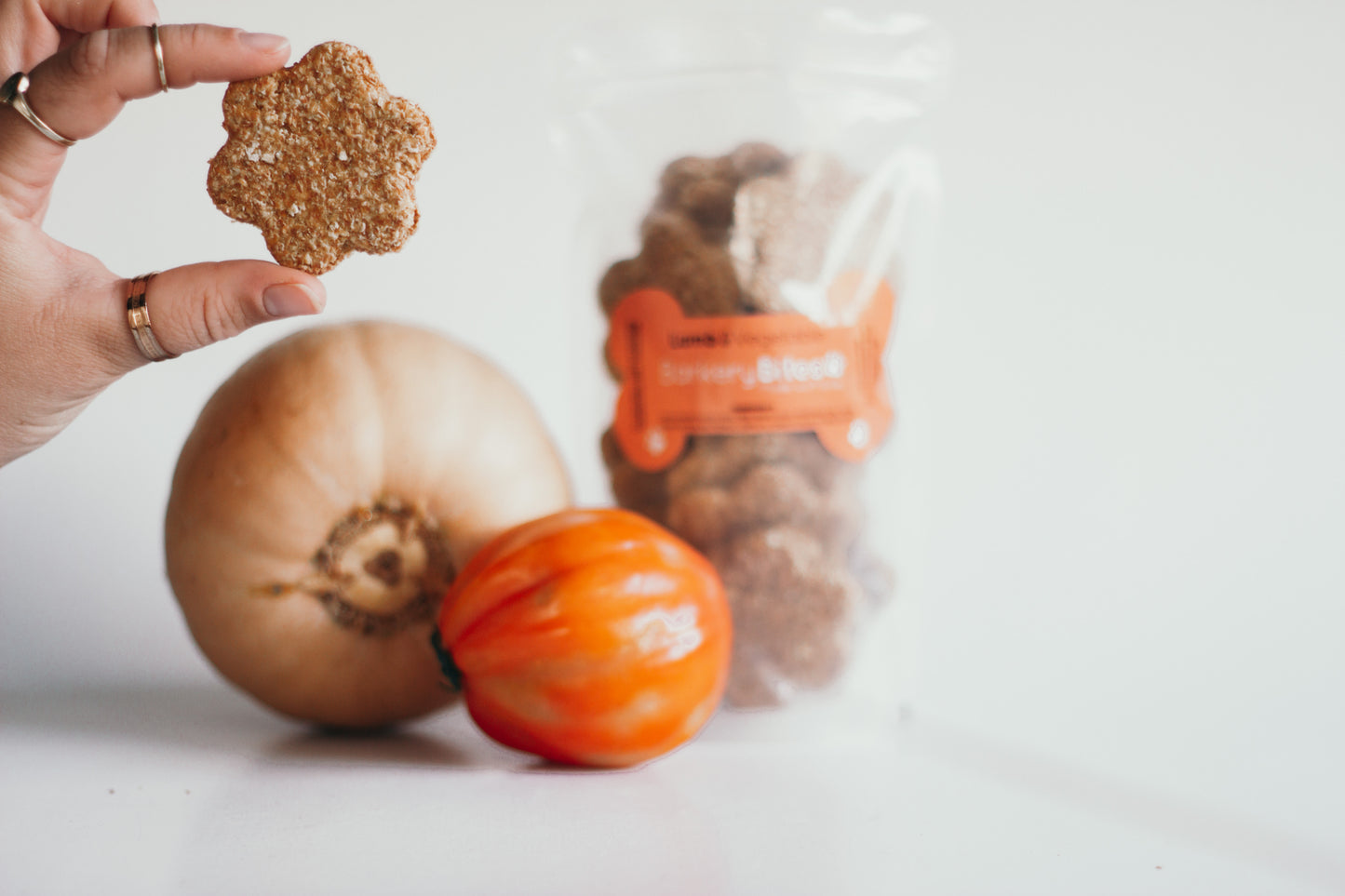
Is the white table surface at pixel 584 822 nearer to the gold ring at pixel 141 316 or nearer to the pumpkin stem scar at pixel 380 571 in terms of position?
the pumpkin stem scar at pixel 380 571

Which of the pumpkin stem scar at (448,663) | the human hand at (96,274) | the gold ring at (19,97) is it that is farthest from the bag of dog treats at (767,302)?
the gold ring at (19,97)

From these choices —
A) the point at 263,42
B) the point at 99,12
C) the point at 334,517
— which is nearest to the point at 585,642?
the point at 334,517

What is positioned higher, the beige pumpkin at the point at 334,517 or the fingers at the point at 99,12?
the fingers at the point at 99,12

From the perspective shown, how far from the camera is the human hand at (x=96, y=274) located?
2.40 ft

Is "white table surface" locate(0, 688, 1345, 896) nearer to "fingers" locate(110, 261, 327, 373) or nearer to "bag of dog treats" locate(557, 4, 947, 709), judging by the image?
"bag of dog treats" locate(557, 4, 947, 709)

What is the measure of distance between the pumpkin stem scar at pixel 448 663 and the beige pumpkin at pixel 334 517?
7 centimetres

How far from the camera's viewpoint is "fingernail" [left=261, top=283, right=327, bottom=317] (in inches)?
28.8

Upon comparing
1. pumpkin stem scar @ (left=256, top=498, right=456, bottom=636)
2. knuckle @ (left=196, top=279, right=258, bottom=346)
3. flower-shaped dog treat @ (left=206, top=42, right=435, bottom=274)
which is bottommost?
pumpkin stem scar @ (left=256, top=498, right=456, bottom=636)

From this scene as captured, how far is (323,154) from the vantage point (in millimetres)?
751

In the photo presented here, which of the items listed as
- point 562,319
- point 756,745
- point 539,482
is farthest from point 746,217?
point 562,319

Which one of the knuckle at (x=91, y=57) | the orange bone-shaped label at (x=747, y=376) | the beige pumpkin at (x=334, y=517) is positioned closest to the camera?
the knuckle at (x=91, y=57)

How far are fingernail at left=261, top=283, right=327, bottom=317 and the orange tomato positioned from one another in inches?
8.8

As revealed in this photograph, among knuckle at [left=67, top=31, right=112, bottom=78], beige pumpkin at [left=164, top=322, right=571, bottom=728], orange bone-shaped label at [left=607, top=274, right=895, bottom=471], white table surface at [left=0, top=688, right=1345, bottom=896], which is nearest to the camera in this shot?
white table surface at [left=0, top=688, right=1345, bottom=896]

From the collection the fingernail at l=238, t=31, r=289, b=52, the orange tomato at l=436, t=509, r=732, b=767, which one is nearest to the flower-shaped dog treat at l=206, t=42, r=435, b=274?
the fingernail at l=238, t=31, r=289, b=52
